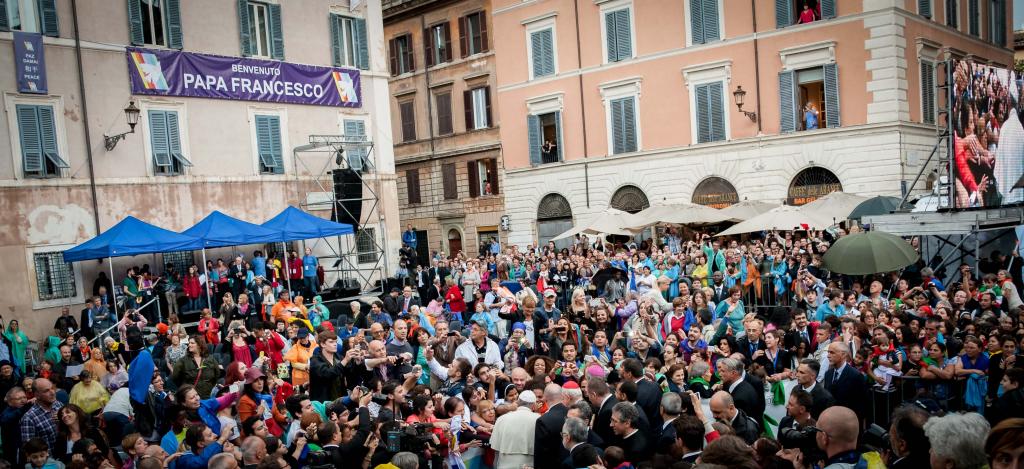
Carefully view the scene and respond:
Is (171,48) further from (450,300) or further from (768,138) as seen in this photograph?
(768,138)

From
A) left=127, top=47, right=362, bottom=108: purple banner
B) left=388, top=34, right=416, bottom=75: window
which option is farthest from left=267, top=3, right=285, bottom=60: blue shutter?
left=388, top=34, right=416, bottom=75: window

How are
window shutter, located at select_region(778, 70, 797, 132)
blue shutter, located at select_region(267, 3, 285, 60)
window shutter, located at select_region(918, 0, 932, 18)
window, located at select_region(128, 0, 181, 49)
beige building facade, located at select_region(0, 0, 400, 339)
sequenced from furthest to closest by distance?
window shutter, located at select_region(778, 70, 797, 132), window shutter, located at select_region(918, 0, 932, 18), blue shutter, located at select_region(267, 3, 285, 60), window, located at select_region(128, 0, 181, 49), beige building facade, located at select_region(0, 0, 400, 339)

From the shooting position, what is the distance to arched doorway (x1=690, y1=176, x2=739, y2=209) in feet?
83.0

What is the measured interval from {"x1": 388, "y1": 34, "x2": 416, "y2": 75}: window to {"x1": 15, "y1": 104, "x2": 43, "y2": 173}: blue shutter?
63.2 ft

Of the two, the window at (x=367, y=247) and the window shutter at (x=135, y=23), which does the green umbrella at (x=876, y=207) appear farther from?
the window shutter at (x=135, y=23)

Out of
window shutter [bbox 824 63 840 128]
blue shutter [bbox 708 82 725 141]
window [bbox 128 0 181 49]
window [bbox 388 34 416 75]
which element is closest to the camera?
window [bbox 128 0 181 49]

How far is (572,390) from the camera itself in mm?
7227

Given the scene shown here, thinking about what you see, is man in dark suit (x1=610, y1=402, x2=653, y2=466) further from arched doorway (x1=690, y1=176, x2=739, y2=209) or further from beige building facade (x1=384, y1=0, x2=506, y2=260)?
beige building facade (x1=384, y1=0, x2=506, y2=260)

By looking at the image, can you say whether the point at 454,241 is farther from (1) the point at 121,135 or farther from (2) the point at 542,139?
(1) the point at 121,135

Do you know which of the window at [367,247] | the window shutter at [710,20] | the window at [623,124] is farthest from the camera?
the window at [623,124]

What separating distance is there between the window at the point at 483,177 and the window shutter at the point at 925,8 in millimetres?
16804

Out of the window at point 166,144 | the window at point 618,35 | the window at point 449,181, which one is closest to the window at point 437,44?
the window at point 449,181

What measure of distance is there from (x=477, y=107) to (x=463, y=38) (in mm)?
3193

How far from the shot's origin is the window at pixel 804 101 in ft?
A: 77.4
